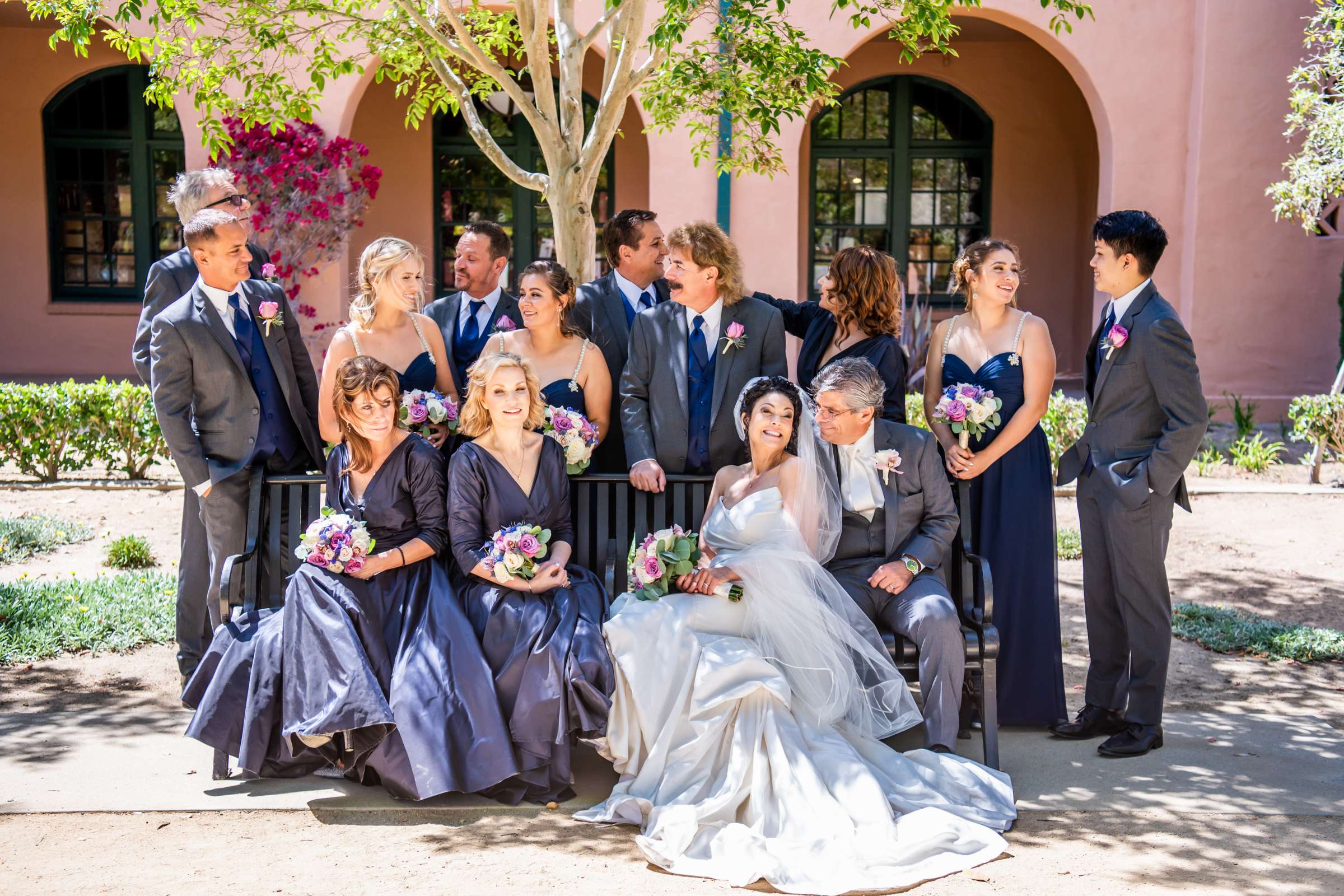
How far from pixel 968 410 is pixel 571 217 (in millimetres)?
2419

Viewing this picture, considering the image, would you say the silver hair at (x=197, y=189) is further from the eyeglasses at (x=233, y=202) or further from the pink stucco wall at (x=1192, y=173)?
the pink stucco wall at (x=1192, y=173)

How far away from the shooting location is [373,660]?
4.37 m

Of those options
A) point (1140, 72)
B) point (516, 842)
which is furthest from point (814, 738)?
point (1140, 72)

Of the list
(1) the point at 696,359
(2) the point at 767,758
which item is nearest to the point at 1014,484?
(1) the point at 696,359

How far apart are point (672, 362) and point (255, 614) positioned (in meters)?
1.98

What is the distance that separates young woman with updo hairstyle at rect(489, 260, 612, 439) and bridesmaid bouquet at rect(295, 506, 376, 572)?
1.06m

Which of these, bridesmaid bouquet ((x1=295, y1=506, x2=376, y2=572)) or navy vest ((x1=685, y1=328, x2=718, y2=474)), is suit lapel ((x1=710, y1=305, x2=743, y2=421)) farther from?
bridesmaid bouquet ((x1=295, y1=506, x2=376, y2=572))

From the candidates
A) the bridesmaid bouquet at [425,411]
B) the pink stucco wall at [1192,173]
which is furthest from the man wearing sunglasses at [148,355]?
the pink stucco wall at [1192,173]

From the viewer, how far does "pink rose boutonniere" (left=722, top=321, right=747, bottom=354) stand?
16.9 ft

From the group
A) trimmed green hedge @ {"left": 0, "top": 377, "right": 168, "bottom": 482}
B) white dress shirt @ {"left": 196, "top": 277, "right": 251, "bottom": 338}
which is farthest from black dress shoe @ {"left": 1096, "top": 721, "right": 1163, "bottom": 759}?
trimmed green hedge @ {"left": 0, "top": 377, "right": 168, "bottom": 482}

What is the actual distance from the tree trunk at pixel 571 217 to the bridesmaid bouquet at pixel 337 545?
220cm

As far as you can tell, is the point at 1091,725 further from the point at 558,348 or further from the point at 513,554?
the point at 558,348

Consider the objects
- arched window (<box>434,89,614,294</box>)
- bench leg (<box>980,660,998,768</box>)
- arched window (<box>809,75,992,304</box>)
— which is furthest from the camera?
arched window (<box>809,75,992,304</box>)

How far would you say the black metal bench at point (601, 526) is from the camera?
15.8 feet
